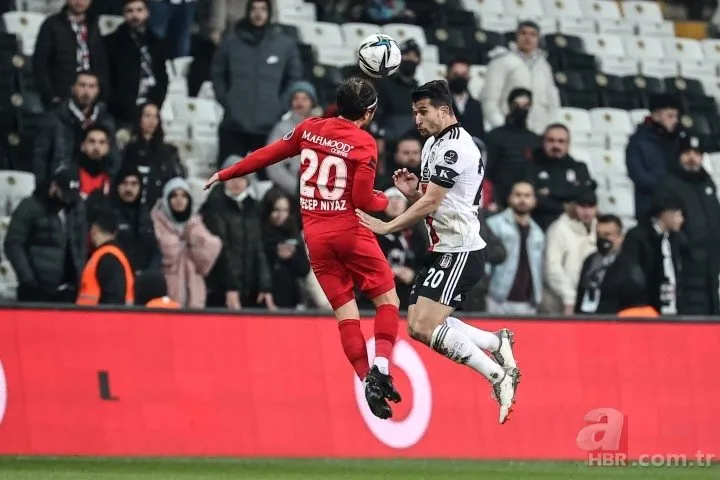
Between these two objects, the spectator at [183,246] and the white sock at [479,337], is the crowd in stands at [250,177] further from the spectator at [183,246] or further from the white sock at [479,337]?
the white sock at [479,337]

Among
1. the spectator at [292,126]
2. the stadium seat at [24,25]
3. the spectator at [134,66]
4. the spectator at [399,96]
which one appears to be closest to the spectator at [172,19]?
the spectator at [134,66]

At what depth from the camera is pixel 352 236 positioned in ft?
36.8

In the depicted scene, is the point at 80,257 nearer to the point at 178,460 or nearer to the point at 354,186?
the point at 178,460

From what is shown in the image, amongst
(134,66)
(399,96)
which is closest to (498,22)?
→ (399,96)

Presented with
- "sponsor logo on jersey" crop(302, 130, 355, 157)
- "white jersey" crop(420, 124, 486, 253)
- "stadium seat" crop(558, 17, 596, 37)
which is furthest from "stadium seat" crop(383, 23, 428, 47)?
"sponsor logo on jersey" crop(302, 130, 355, 157)

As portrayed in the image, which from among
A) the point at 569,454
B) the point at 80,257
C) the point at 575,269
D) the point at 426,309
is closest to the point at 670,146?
the point at 575,269

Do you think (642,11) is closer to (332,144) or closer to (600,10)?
(600,10)

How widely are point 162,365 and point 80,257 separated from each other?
7.62 ft

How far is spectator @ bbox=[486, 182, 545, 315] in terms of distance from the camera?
1664 cm

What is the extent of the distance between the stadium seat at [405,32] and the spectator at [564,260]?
383 centimetres

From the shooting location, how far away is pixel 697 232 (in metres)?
18.0

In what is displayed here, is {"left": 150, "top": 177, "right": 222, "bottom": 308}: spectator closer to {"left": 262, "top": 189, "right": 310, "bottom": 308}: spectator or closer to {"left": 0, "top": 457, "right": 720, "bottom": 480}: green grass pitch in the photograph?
{"left": 262, "top": 189, "right": 310, "bottom": 308}: spectator

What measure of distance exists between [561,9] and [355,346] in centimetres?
1226

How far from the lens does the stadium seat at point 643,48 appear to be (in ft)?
75.1
